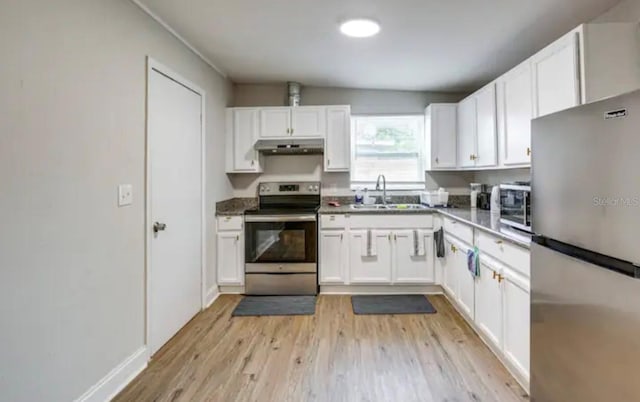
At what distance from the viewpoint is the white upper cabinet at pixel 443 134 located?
395 cm

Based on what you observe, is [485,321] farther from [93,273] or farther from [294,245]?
[93,273]

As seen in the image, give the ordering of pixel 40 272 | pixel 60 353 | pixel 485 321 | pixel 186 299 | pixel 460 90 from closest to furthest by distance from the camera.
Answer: pixel 40 272
pixel 60 353
pixel 485 321
pixel 186 299
pixel 460 90

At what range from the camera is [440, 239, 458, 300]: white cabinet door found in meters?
3.25

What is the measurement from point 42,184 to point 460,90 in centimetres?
418

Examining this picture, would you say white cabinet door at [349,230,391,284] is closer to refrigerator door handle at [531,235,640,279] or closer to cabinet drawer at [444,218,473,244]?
cabinet drawer at [444,218,473,244]

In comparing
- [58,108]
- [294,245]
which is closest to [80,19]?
[58,108]

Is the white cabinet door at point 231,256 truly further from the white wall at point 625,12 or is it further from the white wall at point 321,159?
the white wall at point 625,12

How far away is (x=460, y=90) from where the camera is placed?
4.20 m

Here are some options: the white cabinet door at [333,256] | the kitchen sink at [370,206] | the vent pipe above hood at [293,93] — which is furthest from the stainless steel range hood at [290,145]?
the white cabinet door at [333,256]

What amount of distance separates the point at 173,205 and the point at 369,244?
196 centimetres

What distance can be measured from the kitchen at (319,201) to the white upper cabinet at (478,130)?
0.03 metres

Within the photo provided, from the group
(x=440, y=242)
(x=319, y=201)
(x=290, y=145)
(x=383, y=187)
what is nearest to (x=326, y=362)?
Answer: (x=440, y=242)

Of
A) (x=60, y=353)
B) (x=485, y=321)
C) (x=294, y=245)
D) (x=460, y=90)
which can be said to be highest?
(x=460, y=90)

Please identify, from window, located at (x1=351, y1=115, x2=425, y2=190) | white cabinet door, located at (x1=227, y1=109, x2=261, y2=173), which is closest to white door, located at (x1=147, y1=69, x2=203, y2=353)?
white cabinet door, located at (x1=227, y1=109, x2=261, y2=173)
